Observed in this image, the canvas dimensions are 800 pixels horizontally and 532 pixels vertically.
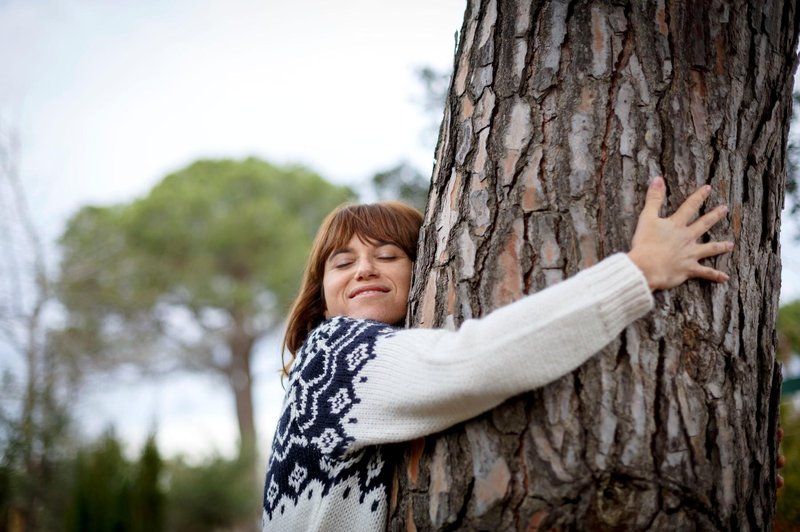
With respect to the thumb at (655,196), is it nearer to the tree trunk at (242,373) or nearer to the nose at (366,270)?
the nose at (366,270)

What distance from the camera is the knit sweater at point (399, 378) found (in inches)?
49.6

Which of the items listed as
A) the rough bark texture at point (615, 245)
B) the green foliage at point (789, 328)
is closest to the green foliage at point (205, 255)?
the green foliage at point (789, 328)

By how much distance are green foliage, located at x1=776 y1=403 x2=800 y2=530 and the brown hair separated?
119 inches

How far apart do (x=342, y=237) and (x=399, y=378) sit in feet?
2.83

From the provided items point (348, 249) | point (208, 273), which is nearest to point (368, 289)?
point (348, 249)

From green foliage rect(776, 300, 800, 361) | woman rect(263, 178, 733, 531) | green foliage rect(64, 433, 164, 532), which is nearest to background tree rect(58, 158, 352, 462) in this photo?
green foliage rect(64, 433, 164, 532)

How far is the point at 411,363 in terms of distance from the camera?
137 centimetres

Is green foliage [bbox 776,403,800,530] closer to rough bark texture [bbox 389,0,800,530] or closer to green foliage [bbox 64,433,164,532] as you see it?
rough bark texture [bbox 389,0,800,530]

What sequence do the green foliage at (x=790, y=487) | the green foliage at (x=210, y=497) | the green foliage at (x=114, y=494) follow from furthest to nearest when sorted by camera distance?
the green foliage at (x=210, y=497) → the green foliage at (x=114, y=494) → the green foliage at (x=790, y=487)

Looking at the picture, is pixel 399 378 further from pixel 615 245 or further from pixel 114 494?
pixel 114 494

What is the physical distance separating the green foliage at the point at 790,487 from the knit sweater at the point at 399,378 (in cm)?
314

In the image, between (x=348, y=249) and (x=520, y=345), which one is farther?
(x=348, y=249)

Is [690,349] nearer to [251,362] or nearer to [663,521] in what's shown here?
[663,521]

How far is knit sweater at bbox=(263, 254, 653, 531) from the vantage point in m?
1.26
